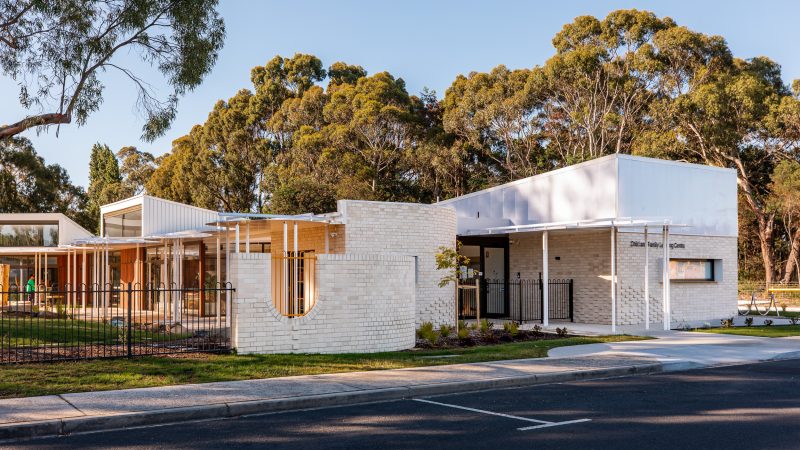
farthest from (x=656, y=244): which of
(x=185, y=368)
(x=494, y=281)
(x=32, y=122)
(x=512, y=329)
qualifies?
(x=32, y=122)

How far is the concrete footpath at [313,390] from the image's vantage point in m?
9.02

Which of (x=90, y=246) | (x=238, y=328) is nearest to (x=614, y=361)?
(x=238, y=328)

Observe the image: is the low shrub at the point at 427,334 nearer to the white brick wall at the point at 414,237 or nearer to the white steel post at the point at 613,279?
the white brick wall at the point at 414,237

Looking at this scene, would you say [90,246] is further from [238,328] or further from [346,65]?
[346,65]

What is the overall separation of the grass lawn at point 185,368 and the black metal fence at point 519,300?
374 inches

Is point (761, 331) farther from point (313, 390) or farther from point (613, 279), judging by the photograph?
point (313, 390)

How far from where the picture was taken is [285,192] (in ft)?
147

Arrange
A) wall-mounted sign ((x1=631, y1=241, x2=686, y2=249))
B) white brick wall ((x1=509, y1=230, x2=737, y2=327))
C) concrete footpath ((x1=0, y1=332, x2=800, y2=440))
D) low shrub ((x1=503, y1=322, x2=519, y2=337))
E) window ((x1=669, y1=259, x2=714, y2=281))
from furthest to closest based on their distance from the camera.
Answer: window ((x1=669, y1=259, x2=714, y2=281)) < wall-mounted sign ((x1=631, y1=241, x2=686, y2=249)) < white brick wall ((x1=509, y1=230, x2=737, y2=327)) < low shrub ((x1=503, y1=322, x2=519, y2=337)) < concrete footpath ((x1=0, y1=332, x2=800, y2=440))

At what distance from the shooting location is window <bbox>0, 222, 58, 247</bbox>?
40.0 metres

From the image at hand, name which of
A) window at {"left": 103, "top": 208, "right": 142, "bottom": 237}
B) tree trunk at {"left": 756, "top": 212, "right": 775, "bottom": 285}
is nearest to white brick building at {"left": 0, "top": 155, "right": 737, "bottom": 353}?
window at {"left": 103, "top": 208, "right": 142, "bottom": 237}

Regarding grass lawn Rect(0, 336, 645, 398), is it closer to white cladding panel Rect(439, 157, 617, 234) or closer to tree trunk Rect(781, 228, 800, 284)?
white cladding panel Rect(439, 157, 617, 234)

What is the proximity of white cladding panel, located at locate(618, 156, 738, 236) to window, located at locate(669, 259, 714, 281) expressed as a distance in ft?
3.10

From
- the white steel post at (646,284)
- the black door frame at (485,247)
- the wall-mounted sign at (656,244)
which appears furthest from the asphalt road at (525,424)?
the black door frame at (485,247)

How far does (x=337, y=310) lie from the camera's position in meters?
15.0
